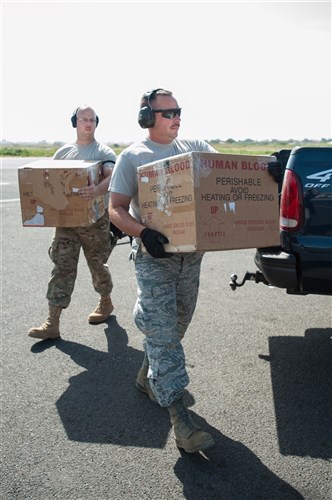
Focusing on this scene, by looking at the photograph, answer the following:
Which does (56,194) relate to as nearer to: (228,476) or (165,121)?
(165,121)

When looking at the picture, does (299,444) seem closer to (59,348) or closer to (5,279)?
(59,348)

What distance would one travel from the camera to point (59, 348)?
15.5 feet

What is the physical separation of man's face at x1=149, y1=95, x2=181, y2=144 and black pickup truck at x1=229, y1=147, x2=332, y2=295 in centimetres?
89

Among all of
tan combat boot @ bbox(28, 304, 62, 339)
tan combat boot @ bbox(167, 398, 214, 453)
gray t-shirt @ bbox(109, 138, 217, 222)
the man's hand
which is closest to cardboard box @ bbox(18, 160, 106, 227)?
the man's hand

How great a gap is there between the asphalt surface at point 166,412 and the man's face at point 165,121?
5.86ft

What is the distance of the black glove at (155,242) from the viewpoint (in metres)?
3.06

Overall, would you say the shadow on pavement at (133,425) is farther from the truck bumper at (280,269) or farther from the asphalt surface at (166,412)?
the truck bumper at (280,269)

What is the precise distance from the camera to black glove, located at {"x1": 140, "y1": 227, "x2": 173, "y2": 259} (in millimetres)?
3064

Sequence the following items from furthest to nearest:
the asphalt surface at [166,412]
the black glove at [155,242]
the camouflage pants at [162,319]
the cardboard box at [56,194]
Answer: the cardboard box at [56,194] → the camouflage pants at [162,319] → the black glove at [155,242] → the asphalt surface at [166,412]

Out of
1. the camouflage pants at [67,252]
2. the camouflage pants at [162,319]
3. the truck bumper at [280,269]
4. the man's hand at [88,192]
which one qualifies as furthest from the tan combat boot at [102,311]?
the camouflage pants at [162,319]

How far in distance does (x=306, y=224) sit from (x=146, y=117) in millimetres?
1404

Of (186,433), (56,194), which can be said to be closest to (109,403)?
(186,433)

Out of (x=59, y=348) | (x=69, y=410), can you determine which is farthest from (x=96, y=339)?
(x=69, y=410)

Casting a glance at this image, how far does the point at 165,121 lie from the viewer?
3.38 m
